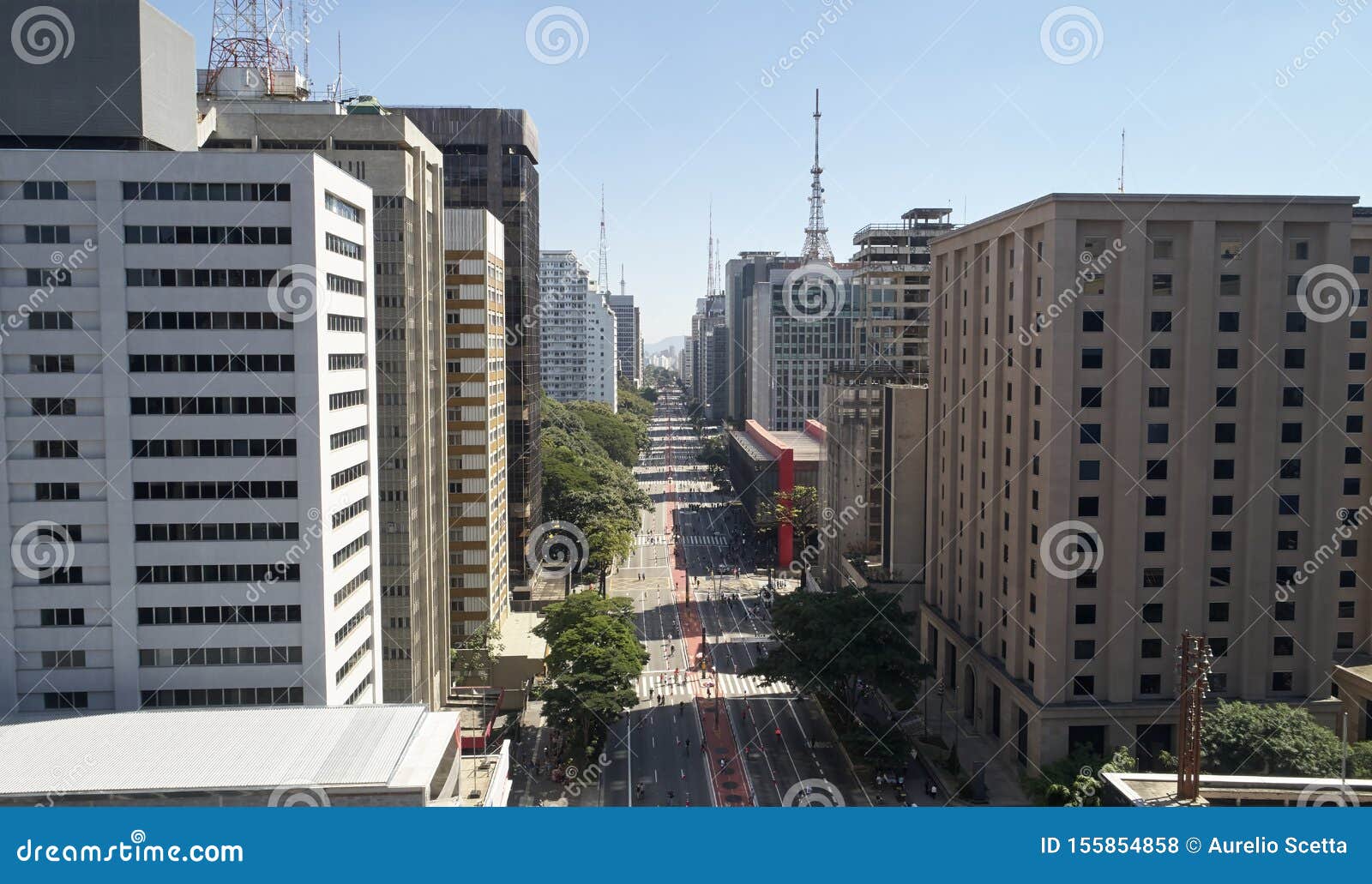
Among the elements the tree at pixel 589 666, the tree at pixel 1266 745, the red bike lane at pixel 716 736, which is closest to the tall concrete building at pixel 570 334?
the red bike lane at pixel 716 736

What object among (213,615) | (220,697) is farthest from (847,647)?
(213,615)

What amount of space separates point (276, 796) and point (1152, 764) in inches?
1407

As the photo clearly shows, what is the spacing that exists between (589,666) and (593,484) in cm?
4648

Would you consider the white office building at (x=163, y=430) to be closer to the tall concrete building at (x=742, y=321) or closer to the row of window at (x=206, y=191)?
the row of window at (x=206, y=191)

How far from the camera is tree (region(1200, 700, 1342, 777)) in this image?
34.3m

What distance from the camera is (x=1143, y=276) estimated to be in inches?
1688

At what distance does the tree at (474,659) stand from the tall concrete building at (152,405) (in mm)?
22822

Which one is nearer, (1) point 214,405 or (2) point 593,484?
(1) point 214,405

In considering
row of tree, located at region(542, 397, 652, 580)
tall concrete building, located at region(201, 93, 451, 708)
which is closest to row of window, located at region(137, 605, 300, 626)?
tall concrete building, located at region(201, 93, 451, 708)

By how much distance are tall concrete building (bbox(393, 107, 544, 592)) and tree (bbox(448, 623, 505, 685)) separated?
1546cm

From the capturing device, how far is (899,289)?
74250 mm

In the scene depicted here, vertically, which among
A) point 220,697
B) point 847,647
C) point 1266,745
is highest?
point 220,697

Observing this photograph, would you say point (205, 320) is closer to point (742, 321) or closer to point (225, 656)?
point (225, 656)

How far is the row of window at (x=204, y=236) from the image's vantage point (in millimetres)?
29844
